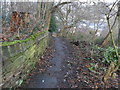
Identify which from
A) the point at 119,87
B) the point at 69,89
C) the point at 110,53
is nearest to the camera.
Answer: the point at 69,89

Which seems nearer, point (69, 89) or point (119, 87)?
point (69, 89)

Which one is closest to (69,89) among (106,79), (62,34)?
(106,79)

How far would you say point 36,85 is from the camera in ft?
11.0

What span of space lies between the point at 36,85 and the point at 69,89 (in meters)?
1.09

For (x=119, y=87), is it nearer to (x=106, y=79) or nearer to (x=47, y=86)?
(x=106, y=79)

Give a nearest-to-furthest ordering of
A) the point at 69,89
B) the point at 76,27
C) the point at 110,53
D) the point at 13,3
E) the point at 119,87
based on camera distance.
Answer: the point at 69,89, the point at 119,87, the point at 13,3, the point at 110,53, the point at 76,27

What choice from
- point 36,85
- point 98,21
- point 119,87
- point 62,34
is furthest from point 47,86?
point 62,34

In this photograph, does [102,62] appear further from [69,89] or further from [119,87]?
[69,89]

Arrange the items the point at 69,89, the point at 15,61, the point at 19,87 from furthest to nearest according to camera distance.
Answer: the point at 69,89 < the point at 19,87 < the point at 15,61

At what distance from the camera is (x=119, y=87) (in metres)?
3.51

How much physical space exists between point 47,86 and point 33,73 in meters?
0.95

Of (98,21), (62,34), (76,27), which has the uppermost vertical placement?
(98,21)

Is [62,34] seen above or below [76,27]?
below

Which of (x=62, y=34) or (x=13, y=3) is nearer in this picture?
(x=13, y=3)
